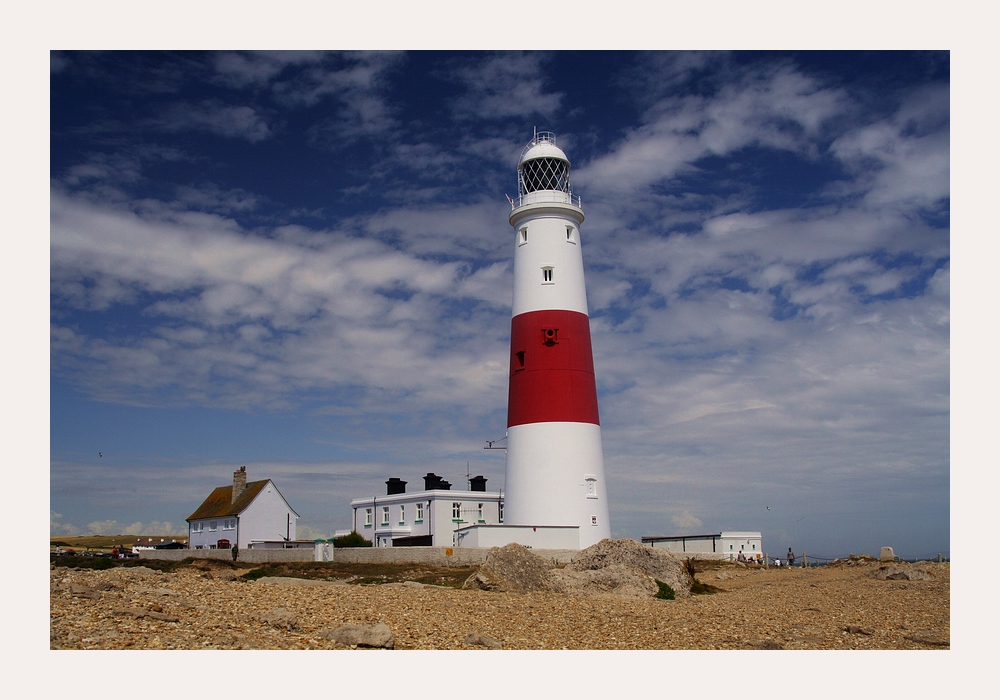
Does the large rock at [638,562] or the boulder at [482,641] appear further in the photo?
the large rock at [638,562]

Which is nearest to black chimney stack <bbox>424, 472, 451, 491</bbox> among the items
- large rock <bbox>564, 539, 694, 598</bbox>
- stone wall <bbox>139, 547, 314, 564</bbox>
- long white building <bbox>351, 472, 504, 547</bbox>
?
long white building <bbox>351, 472, 504, 547</bbox>

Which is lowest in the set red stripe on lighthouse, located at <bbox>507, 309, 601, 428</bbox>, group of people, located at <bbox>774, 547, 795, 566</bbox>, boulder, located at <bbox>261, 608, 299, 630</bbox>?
group of people, located at <bbox>774, 547, 795, 566</bbox>

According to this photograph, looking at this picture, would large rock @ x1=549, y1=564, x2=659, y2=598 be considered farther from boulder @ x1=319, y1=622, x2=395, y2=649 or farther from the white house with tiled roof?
the white house with tiled roof

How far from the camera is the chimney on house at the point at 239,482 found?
4922 centimetres

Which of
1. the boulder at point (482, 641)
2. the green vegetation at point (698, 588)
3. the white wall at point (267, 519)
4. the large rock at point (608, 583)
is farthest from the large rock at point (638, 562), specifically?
the white wall at point (267, 519)

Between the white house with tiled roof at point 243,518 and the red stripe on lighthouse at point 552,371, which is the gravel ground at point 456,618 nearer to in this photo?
the red stripe on lighthouse at point 552,371

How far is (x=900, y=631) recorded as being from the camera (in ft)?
46.2

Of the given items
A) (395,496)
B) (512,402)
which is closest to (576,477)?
(512,402)

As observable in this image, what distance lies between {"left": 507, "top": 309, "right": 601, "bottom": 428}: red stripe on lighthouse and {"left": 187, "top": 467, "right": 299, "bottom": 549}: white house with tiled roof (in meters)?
22.8

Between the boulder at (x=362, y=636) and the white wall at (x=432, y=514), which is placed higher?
the boulder at (x=362, y=636)

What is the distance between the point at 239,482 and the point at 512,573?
109 ft

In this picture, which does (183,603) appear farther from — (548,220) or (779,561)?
(779,561)

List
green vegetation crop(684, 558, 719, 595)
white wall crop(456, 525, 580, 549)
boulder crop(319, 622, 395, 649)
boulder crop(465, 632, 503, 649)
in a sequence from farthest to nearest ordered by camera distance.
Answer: white wall crop(456, 525, 580, 549) < green vegetation crop(684, 558, 719, 595) < boulder crop(465, 632, 503, 649) < boulder crop(319, 622, 395, 649)

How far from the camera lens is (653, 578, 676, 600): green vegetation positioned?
2064 centimetres
